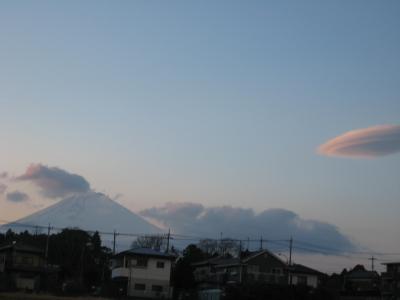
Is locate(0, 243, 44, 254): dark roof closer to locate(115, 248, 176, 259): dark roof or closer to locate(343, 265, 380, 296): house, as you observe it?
locate(115, 248, 176, 259): dark roof

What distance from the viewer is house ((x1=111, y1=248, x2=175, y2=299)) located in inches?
2566

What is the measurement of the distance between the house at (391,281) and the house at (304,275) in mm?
8614

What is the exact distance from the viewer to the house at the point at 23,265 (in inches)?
2694

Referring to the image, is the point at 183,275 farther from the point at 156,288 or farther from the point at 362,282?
the point at 362,282

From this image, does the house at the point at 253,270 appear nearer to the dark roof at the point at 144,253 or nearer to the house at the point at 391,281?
the dark roof at the point at 144,253

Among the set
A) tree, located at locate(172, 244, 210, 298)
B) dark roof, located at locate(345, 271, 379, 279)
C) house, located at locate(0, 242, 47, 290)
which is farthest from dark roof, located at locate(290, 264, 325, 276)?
house, located at locate(0, 242, 47, 290)

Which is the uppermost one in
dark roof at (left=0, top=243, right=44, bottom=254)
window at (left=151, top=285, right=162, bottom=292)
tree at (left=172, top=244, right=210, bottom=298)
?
dark roof at (left=0, top=243, right=44, bottom=254)

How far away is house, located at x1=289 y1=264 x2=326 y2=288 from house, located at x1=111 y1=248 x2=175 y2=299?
14776mm

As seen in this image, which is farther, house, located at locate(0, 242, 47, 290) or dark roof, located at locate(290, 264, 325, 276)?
dark roof, located at locate(290, 264, 325, 276)

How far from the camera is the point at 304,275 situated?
7269cm

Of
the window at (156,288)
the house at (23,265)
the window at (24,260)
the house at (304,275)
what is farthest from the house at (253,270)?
the window at (24,260)

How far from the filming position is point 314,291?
5800 cm

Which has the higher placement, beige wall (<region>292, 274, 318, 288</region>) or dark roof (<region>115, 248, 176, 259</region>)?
dark roof (<region>115, 248, 176, 259</region>)

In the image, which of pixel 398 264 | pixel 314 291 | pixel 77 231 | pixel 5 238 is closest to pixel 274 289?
pixel 314 291
